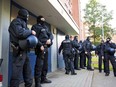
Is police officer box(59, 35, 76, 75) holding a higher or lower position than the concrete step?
higher

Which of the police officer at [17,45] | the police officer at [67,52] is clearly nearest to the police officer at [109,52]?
the police officer at [67,52]

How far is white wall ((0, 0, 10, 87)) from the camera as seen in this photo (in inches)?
286

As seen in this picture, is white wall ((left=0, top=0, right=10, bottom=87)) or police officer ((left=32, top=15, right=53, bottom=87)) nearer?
white wall ((left=0, top=0, right=10, bottom=87))

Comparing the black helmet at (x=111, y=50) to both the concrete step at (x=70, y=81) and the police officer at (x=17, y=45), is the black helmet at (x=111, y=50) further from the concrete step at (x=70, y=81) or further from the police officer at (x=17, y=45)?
the police officer at (x=17, y=45)

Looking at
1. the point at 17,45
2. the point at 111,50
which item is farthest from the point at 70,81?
the point at 17,45

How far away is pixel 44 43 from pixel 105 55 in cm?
584

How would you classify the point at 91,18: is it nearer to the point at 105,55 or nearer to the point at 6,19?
the point at 105,55

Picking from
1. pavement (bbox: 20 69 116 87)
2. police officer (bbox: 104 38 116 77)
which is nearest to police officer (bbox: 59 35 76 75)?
pavement (bbox: 20 69 116 87)

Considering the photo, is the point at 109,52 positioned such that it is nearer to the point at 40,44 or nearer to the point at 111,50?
the point at 111,50

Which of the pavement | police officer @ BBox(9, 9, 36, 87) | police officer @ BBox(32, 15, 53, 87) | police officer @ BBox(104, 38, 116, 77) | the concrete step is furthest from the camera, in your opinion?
police officer @ BBox(104, 38, 116, 77)

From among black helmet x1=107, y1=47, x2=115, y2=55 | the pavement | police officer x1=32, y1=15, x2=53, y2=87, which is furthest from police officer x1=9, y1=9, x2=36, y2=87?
black helmet x1=107, y1=47, x2=115, y2=55

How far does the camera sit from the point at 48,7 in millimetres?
9273

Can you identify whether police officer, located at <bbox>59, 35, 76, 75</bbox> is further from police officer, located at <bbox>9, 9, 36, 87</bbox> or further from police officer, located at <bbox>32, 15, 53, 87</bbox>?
police officer, located at <bbox>9, 9, 36, 87</bbox>

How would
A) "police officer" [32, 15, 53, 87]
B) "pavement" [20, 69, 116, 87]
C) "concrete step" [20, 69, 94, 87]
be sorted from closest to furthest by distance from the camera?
"police officer" [32, 15, 53, 87], "concrete step" [20, 69, 94, 87], "pavement" [20, 69, 116, 87]
